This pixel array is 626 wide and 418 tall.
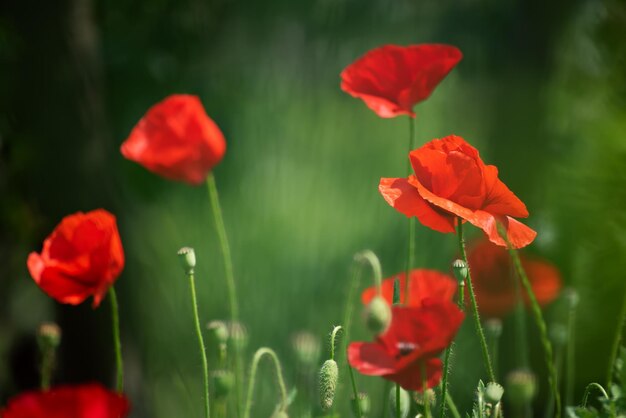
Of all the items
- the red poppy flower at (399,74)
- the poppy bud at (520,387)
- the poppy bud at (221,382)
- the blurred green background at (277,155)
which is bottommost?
the blurred green background at (277,155)

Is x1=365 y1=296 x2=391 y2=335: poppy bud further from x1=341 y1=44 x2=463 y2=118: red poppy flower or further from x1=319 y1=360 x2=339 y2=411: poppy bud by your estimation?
x1=341 y1=44 x2=463 y2=118: red poppy flower

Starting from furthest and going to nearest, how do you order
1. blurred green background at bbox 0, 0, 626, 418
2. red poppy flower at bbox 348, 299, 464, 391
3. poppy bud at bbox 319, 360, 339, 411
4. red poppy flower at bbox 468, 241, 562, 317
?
blurred green background at bbox 0, 0, 626, 418
red poppy flower at bbox 468, 241, 562, 317
poppy bud at bbox 319, 360, 339, 411
red poppy flower at bbox 348, 299, 464, 391

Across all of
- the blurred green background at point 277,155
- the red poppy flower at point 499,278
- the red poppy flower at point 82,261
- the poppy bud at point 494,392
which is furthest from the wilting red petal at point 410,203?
the red poppy flower at point 499,278

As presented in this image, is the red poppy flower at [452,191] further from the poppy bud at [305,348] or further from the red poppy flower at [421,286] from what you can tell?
the poppy bud at [305,348]

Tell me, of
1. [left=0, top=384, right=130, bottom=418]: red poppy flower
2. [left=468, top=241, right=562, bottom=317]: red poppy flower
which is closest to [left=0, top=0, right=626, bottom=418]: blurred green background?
[left=468, top=241, right=562, bottom=317]: red poppy flower

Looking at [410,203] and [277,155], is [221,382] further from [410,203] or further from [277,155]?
[277,155]

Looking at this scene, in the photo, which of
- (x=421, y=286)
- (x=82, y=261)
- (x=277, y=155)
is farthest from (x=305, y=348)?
(x=277, y=155)

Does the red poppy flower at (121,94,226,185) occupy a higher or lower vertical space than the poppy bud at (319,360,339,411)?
higher

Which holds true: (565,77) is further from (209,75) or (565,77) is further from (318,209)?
(209,75)
